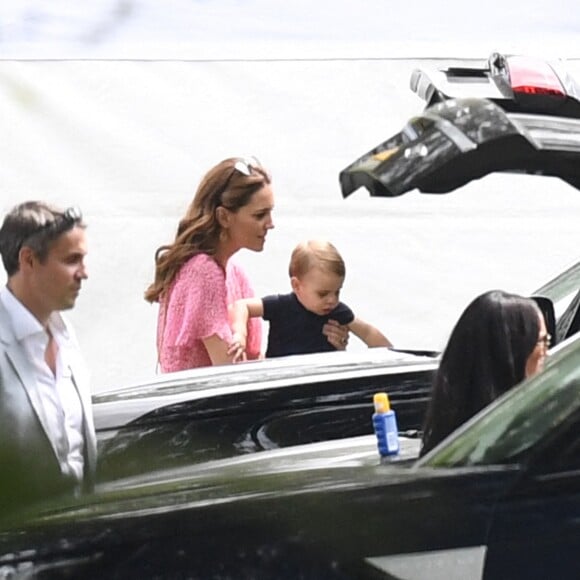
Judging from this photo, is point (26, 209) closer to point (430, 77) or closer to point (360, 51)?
point (430, 77)

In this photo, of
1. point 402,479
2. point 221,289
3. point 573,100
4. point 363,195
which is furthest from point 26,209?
point 363,195

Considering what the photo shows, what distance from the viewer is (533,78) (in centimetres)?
309

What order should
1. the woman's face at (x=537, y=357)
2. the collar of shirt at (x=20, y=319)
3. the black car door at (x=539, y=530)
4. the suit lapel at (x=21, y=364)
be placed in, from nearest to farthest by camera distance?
the black car door at (x=539, y=530) < the woman's face at (x=537, y=357) < the suit lapel at (x=21, y=364) < the collar of shirt at (x=20, y=319)

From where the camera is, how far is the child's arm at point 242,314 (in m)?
4.52

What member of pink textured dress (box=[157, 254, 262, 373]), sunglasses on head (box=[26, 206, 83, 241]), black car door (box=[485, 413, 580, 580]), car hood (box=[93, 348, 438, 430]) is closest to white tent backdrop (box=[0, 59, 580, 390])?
pink textured dress (box=[157, 254, 262, 373])

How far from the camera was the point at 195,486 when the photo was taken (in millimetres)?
2219

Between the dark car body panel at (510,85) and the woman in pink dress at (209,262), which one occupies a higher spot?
the dark car body panel at (510,85)

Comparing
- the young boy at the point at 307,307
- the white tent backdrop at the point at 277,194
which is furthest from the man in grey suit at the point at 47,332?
the white tent backdrop at the point at 277,194

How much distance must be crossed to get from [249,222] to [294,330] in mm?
623

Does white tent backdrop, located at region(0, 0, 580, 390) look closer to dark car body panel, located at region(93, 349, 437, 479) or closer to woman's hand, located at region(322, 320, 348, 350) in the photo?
woman's hand, located at region(322, 320, 348, 350)

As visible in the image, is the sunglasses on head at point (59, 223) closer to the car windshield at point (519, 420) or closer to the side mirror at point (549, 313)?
the side mirror at point (549, 313)

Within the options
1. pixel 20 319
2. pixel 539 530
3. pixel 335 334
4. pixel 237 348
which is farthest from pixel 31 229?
pixel 539 530

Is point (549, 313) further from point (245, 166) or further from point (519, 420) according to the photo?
point (519, 420)

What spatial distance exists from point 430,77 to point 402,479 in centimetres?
137
